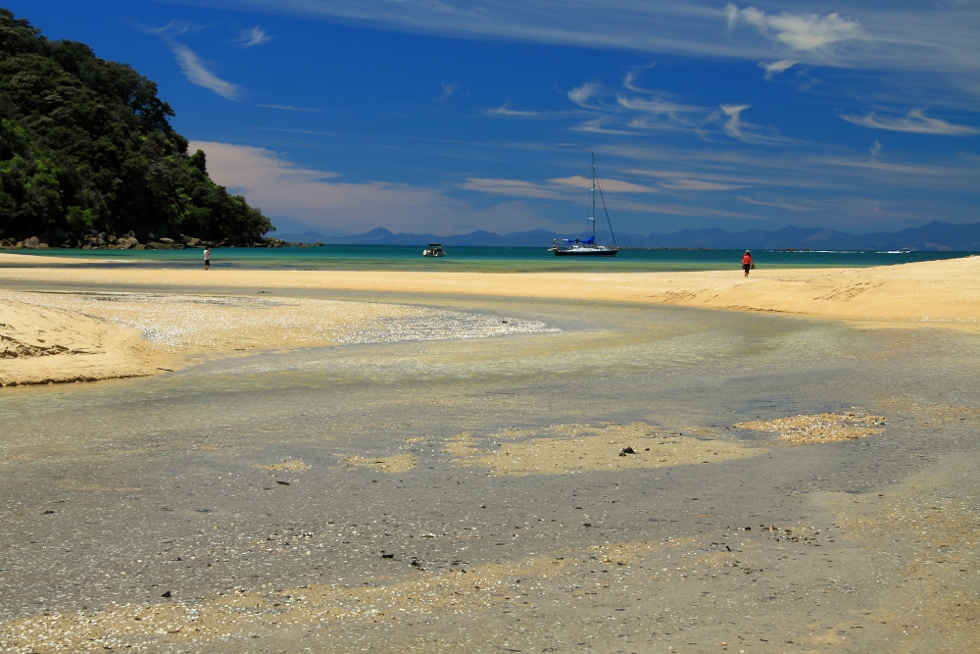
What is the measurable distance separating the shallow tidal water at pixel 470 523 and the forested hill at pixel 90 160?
116 meters

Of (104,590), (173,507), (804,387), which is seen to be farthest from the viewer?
(804,387)

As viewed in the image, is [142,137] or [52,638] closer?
[52,638]

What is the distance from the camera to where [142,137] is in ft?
518

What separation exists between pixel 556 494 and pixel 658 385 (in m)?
6.68

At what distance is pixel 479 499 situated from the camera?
700 centimetres

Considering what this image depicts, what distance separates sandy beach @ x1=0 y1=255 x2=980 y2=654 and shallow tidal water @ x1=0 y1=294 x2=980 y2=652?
3 centimetres

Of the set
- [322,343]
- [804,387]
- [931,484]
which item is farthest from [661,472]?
[322,343]

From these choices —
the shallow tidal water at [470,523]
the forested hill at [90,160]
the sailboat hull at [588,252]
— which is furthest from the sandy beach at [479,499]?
the sailboat hull at [588,252]

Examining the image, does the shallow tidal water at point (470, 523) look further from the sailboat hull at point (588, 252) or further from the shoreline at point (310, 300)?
the sailboat hull at point (588, 252)

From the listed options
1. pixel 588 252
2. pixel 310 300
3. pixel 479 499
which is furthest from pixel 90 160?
pixel 479 499

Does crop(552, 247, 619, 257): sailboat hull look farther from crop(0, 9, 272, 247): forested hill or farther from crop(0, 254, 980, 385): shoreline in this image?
crop(0, 254, 980, 385): shoreline

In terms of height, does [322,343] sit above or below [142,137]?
below

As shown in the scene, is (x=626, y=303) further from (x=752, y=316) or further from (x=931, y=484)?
Result: (x=931, y=484)

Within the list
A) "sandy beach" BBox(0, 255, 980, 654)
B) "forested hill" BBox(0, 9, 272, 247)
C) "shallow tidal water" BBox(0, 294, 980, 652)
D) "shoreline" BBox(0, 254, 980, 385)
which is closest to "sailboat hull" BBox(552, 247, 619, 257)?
"forested hill" BBox(0, 9, 272, 247)
